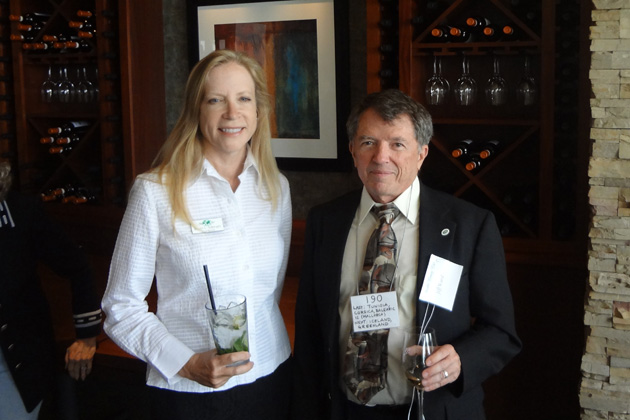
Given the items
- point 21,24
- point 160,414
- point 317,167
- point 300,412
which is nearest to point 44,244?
point 160,414

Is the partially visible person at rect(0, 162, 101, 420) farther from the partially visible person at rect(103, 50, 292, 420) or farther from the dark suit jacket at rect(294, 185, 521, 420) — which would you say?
the dark suit jacket at rect(294, 185, 521, 420)

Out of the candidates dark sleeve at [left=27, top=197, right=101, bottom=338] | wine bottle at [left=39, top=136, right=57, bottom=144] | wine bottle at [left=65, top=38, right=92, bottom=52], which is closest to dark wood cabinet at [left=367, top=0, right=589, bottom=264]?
dark sleeve at [left=27, top=197, right=101, bottom=338]

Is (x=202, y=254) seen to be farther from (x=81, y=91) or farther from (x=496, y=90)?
(x=81, y=91)

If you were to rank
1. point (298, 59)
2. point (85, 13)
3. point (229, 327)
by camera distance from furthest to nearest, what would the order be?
point (85, 13) → point (298, 59) → point (229, 327)

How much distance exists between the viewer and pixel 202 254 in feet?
6.34

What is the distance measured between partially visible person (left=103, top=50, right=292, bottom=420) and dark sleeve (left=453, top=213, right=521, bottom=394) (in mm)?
572

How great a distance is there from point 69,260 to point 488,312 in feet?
4.82

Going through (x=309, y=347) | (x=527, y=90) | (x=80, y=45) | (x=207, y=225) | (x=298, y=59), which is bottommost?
(x=309, y=347)

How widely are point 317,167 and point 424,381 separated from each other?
85.7 inches

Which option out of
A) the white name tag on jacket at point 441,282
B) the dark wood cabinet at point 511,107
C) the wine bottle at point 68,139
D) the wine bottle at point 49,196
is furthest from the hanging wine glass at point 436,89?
the wine bottle at point 49,196

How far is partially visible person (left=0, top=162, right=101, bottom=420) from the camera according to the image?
2.41 m

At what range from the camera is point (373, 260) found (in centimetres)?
190

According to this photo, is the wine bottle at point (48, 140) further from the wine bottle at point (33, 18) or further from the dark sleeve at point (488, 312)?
the dark sleeve at point (488, 312)

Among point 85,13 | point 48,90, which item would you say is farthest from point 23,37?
point 85,13
